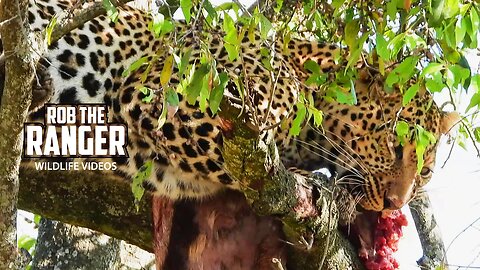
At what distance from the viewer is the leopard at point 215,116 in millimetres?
4695

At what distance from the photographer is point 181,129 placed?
4.72 meters

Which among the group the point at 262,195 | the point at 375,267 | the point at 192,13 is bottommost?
the point at 375,267

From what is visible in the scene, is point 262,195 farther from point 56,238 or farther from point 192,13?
point 56,238

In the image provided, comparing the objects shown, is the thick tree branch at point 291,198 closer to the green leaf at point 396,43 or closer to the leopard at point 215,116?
the leopard at point 215,116

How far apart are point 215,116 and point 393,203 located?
1278mm

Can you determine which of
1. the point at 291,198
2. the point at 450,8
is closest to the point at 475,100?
the point at 450,8

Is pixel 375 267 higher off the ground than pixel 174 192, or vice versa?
pixel 174 192

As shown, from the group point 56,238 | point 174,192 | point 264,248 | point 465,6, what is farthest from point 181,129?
point 56,238

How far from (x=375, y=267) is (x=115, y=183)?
60.4 inches

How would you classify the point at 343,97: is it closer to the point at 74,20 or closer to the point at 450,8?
the point at 450,8

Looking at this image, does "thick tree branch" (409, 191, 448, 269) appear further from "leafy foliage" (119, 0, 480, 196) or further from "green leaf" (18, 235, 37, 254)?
"green leaf" (18, 235, 37, 254)

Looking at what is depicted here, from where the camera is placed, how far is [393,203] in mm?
5160

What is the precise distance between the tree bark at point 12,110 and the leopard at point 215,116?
1.14 m

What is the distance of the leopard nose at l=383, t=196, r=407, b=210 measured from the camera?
16.9ft
